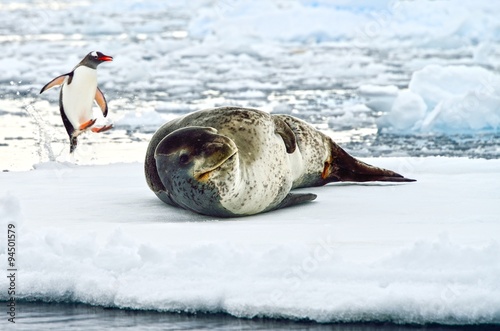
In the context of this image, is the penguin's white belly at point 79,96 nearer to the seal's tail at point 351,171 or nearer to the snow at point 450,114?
the seal's tail at point 351,171

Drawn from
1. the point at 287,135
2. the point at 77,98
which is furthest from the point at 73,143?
the point at 287,135

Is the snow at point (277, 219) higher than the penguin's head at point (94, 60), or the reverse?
the penguin's head at point (94, 60)

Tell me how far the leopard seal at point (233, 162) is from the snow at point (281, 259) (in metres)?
0.09

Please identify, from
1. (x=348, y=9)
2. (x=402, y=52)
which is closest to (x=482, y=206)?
(x=402, y=52)

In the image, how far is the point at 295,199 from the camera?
4.58 m

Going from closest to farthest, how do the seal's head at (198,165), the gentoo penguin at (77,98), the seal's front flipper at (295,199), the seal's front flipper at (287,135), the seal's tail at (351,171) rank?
the seal's head at (198,165), the seal's front flipper at (295,199), the seal's front flipper at (287,135), the seal's tail at (351,171), the gentoo penguin at (77,98)

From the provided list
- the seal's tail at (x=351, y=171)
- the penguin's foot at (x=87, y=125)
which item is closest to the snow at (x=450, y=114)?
the penguin's foot at (x=87, y=125)

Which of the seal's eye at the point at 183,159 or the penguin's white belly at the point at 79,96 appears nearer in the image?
the seal's eye at the point at 183,159

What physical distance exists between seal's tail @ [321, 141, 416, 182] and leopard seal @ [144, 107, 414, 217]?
4.1 inches

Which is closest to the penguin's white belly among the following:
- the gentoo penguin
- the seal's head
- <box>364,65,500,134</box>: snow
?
the gentoo penguin

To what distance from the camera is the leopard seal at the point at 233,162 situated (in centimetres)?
410

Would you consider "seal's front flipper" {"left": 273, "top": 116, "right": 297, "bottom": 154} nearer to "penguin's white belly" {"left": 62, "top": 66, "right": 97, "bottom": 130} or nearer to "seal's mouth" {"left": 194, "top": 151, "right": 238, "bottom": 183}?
"seal's mouth" {"left": 194, "top": 151, "right": 238, "bottom": 183}

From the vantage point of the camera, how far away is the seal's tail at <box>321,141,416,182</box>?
5.21 meters

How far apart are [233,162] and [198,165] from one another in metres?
0.16
